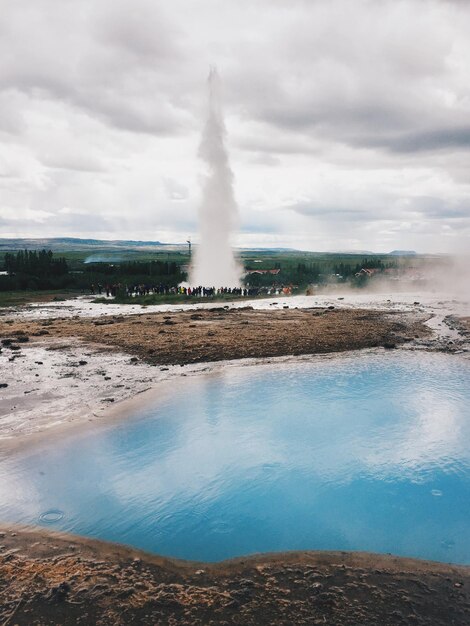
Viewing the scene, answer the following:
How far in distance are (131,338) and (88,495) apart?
13.7 m

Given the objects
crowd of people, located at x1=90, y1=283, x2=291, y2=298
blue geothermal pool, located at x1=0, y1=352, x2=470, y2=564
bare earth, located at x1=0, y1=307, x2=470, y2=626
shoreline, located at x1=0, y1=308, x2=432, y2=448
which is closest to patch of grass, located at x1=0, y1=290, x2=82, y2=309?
crowd of people, located at x1=90, y1=283, x2=291, y2=298

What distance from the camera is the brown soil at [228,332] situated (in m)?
19.8

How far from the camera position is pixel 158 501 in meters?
8.41

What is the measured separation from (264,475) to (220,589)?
3693mm

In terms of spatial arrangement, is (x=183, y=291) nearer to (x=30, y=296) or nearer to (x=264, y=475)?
(x=30, y=296)

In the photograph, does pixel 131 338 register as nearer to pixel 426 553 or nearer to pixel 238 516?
pixel 238 516

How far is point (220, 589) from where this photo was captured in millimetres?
5855

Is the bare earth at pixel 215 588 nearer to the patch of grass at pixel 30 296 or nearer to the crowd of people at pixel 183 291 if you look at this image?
the patch of grass at pixel 30 296

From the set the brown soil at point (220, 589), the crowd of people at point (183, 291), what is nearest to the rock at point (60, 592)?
the brown soil at point (220, 589)

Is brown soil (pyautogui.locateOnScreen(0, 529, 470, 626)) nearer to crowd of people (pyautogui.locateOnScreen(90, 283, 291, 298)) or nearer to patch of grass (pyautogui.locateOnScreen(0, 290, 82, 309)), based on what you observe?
patch of grass (pyautogui.locateOnScreen(0, 290, 82, 309))

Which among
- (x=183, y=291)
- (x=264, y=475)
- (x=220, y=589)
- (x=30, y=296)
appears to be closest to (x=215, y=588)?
(x=220, y=589)

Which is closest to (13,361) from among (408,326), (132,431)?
(132,431)

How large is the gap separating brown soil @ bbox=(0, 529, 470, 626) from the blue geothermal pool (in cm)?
48

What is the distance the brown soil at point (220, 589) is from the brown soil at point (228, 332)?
11.6 metres
